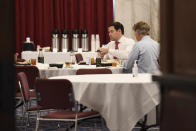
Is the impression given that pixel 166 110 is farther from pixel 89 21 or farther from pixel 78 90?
pixel 89 21

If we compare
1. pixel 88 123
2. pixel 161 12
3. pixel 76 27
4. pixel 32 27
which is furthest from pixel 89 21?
pixel 161 12

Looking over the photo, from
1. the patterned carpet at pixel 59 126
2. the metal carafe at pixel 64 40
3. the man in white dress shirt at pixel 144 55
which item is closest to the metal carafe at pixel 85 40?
the metal carafe at pixel 64 40

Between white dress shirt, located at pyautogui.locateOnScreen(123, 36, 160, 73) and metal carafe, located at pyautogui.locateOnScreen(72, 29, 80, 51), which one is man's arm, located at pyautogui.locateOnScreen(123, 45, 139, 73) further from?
metal carafe, located at pyautogui.locateOnScreen(72, 29, 80, 51)

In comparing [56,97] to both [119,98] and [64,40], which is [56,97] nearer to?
[119,98]

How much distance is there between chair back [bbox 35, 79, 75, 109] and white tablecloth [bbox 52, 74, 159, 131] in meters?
0.20

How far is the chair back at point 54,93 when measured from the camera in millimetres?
4113

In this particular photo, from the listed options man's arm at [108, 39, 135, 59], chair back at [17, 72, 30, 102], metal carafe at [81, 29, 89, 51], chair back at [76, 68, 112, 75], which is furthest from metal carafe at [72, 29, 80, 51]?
chair back at [17, 72, 30, 102]

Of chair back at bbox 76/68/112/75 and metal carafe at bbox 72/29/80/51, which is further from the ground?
metal carafe at bbox 72/29/80/51

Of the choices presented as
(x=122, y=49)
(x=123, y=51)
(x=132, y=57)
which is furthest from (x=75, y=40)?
(x=132, y=57)

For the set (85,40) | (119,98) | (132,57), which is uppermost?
(85,40)

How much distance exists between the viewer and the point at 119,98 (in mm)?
4211

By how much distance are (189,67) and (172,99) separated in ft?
0.46

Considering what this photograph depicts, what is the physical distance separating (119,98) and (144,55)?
1.70 m

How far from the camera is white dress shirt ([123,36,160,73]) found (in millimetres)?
5801
